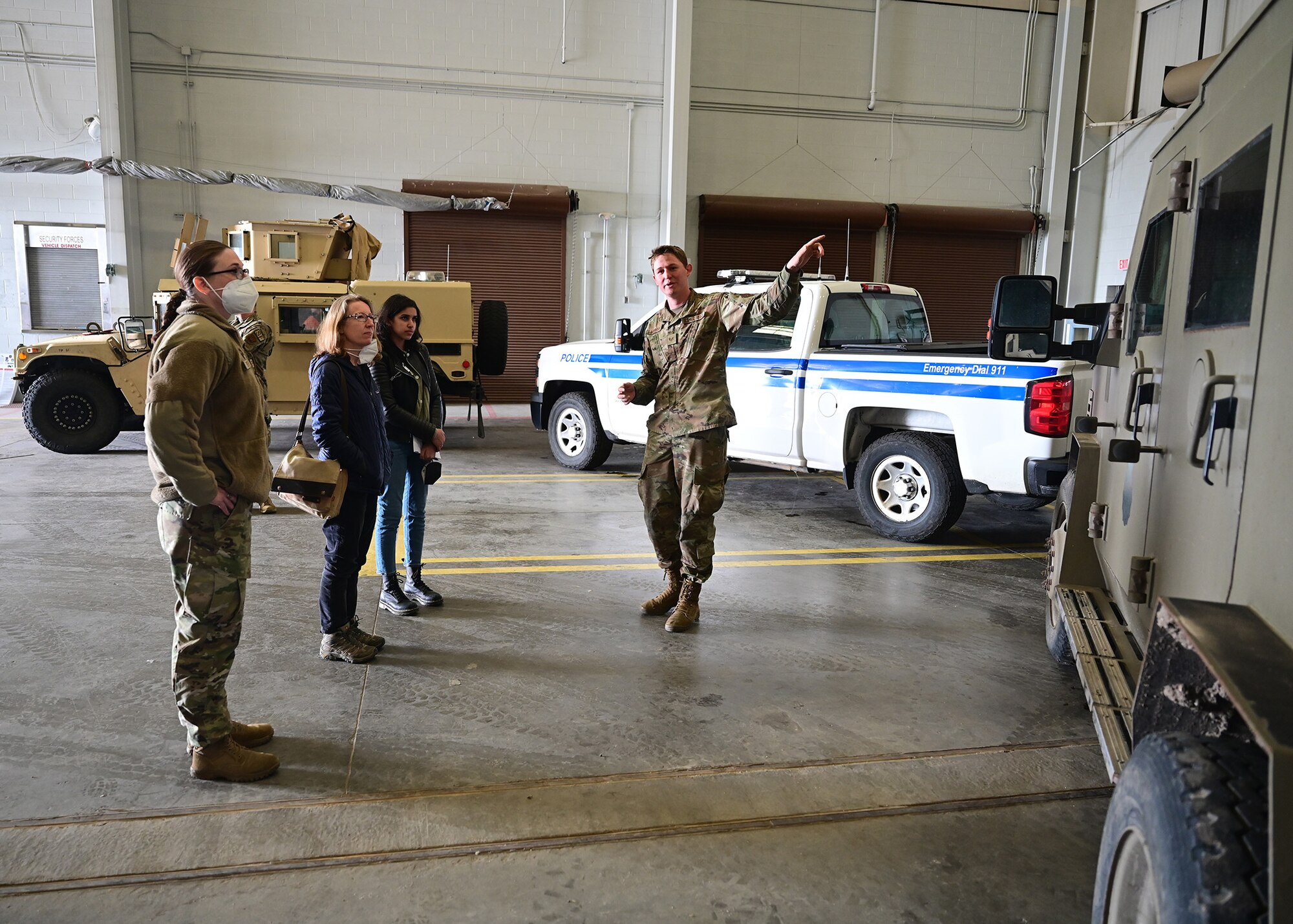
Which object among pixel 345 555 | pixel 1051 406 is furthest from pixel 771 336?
pixel 345 555

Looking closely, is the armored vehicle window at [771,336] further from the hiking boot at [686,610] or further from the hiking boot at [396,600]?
the hiking boot at [396,600]

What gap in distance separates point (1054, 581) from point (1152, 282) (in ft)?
4.48

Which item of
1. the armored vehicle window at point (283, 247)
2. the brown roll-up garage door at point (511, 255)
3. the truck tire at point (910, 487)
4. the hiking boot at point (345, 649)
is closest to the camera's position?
the hiking boot at point (345, 649)

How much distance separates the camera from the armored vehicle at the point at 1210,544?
1417 mm

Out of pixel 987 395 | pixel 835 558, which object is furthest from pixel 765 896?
pixel 987 395

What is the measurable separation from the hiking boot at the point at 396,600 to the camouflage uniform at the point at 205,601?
70.1 inches

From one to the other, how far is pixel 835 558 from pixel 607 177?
36.2ft

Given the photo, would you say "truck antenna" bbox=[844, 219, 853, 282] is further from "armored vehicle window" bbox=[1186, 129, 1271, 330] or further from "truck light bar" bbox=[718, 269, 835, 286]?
"armored vehicle window" bbox=[1186, 129, 1271, 330]

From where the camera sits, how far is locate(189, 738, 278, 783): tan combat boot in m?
3.26

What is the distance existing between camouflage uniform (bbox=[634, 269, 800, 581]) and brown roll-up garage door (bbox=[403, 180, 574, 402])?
10.5 metres

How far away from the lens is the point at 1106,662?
9.57 ft

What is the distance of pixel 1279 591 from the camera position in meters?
1.58

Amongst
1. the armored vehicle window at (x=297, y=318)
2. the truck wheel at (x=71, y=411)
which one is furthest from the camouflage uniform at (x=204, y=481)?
the truck wheel at (x=71, y=411)

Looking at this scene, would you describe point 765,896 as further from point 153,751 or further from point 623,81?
point 623,81
